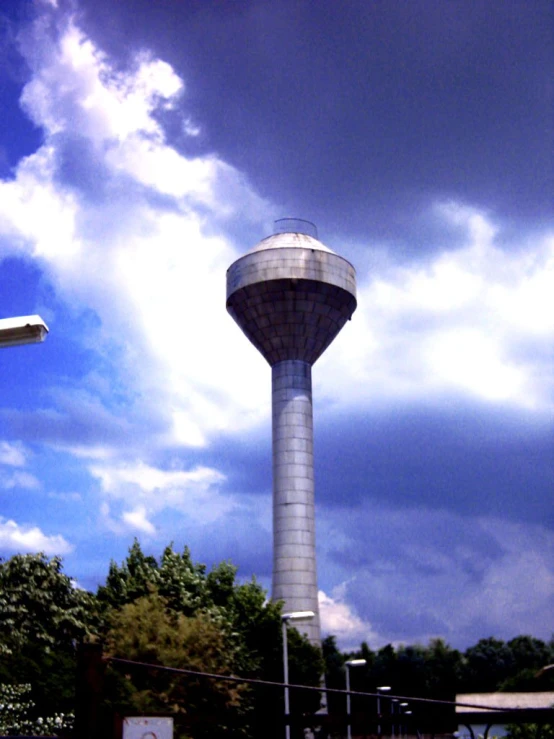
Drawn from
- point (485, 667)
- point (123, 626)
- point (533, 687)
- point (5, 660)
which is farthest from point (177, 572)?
point (485, 667)

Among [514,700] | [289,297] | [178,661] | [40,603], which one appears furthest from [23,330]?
[514,700]

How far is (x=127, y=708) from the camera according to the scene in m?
34.4

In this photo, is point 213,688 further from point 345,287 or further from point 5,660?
point 345,287

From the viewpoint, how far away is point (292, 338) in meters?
78.1

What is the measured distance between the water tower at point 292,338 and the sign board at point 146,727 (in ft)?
206

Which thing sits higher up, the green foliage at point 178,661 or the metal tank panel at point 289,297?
the metal tank panel at point 289,297

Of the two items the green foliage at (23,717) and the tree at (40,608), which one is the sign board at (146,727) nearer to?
the green foliage at (23,717)

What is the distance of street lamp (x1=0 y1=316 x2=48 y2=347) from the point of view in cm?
964

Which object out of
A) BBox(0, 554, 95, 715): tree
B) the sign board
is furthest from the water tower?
the sign board

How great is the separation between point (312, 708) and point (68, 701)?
3234cm

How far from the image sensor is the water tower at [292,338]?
74.2m

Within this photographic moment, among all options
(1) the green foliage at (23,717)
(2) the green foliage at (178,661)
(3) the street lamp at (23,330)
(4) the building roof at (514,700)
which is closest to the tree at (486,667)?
(4) the building roof at (514,700)

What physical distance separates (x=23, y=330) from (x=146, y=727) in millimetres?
5010

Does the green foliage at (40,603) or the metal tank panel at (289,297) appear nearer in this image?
the green foliage at (40,603)
